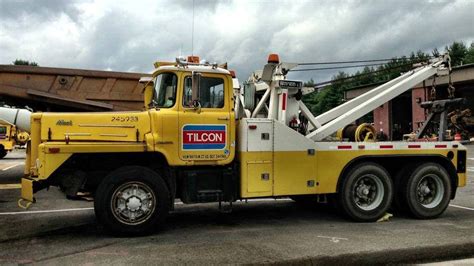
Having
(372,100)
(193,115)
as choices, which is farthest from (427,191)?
(193,115)

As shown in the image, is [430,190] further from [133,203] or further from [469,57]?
[469,57]

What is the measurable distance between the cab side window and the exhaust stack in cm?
376

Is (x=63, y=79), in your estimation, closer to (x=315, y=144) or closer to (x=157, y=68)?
(x=157, y=68)

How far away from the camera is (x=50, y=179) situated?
691cm

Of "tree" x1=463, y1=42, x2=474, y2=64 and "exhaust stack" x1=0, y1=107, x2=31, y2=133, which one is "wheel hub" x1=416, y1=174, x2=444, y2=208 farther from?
"tree" x1=463, y1=42, x2=474, y2=64

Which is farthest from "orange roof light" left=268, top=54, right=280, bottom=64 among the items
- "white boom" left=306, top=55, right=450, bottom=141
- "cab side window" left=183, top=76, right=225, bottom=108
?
"white boom" left=306, top=55, right=450, bottom=141

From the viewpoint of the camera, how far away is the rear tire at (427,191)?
8625 millimetres

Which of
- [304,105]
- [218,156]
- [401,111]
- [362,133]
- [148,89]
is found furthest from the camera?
[401,111]

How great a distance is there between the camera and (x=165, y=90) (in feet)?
24.5

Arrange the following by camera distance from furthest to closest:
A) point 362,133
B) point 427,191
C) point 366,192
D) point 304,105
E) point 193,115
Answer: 1. point 362,133
2. point 427,191
3. point 304,105
4. point 366,192
5. point 193,115

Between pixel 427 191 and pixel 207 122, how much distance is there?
4511mm

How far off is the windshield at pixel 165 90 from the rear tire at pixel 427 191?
4.61 meters

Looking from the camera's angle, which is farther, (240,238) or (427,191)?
(427,191)

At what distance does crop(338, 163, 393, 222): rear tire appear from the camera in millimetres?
8203
